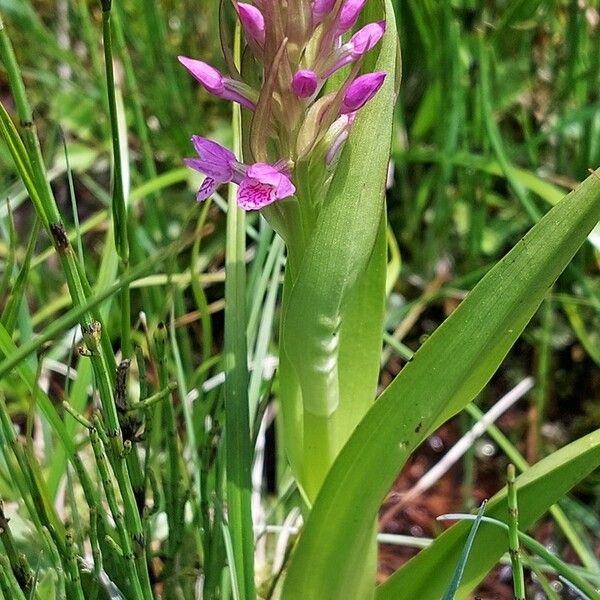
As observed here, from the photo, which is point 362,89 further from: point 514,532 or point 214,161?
point 514,532

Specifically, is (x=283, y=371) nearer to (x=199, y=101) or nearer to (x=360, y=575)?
(x=360, y=575)

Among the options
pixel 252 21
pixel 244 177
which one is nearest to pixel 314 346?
pixel 244 177

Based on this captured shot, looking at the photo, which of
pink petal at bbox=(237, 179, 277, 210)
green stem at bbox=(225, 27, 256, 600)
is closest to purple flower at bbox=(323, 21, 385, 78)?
pink petal at bbox=(237, 179, 277, 210)

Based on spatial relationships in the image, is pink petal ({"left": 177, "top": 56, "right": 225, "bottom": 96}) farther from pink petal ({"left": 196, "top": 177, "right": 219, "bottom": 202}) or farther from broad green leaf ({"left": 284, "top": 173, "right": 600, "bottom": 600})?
broad green leaf ({"left": 284, "top": 173, "right": 600, "bottom": 600})

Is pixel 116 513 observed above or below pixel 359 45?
below

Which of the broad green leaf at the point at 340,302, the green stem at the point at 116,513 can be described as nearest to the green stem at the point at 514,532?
the broad green leaf at the point at 340,302

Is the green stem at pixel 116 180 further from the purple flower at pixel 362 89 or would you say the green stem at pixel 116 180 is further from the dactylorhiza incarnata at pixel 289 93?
the purple flower at pixel 362 89

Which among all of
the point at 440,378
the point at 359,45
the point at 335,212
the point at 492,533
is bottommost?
the point at 492,533
